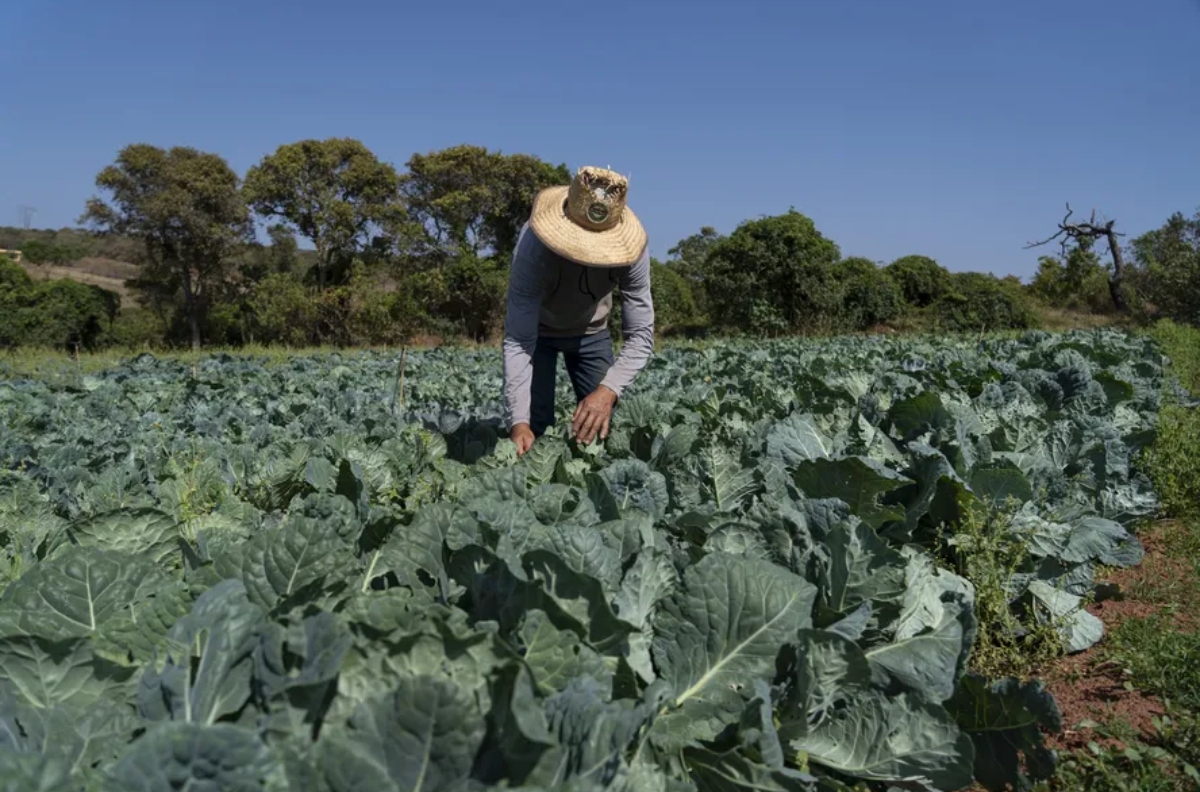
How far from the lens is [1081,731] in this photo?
2.51m

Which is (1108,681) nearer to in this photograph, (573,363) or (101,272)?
(573,363)

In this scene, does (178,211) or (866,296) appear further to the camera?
(866,296)

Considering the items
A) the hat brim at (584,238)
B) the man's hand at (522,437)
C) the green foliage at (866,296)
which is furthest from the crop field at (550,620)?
the green foliage at (866,296)

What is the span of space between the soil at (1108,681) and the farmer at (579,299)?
2.09 meters

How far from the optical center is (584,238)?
12.2 ft

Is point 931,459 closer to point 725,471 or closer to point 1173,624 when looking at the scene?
point 725,471

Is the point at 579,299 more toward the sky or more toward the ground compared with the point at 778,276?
more toward the ground

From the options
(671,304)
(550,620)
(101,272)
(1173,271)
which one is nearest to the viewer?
(550,620)

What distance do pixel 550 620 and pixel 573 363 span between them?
130 inches

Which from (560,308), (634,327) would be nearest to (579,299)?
(560,308)

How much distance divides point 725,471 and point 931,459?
2.89 ft

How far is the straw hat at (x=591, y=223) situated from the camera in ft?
12.0

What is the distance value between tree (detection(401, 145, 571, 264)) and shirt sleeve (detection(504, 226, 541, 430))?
2970 centimetres

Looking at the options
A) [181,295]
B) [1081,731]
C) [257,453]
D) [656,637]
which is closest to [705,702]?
[656,637]
